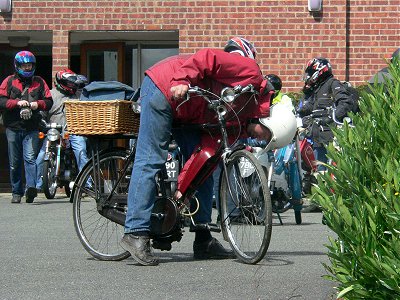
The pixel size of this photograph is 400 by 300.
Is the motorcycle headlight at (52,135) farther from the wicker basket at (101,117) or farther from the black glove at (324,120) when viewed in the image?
the wicker basket at (101,117)

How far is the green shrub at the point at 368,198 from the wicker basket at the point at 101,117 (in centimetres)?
292

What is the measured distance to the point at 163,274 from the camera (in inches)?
306

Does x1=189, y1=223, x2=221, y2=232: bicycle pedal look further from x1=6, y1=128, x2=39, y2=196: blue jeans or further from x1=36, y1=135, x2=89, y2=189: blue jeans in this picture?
x1=36, y1=135, x2=89, y2=189: blue jeans

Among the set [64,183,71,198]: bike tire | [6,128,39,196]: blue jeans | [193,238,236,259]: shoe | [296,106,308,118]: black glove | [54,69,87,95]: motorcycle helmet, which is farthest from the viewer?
[64,183,71,198]: bike tire

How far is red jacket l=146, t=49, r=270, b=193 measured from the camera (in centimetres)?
798

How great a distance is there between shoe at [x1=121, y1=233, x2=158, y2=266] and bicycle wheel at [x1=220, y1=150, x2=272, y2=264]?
21.6 inches

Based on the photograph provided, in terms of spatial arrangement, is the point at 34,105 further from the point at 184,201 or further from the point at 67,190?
the point at 184,201

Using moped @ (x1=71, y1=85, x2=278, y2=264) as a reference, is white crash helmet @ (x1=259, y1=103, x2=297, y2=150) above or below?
above

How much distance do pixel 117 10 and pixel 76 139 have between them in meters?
3.18

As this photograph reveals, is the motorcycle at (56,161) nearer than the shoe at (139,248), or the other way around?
the shoe at (139,248)

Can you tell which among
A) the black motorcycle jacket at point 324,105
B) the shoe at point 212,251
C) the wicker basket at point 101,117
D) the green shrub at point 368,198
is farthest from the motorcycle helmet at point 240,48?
the black motorcycle jacket at point 324,105

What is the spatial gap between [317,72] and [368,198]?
1023cm

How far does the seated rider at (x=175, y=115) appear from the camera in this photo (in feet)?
26.3

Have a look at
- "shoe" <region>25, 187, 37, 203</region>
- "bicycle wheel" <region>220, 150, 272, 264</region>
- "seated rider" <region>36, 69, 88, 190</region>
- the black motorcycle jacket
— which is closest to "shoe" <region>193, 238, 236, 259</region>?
"bicycle wheel" <region>220, 150, 272, 264</region>
